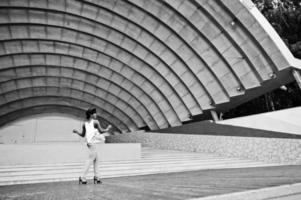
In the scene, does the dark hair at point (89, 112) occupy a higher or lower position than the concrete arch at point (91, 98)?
lower

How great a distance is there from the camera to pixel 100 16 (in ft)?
69.4

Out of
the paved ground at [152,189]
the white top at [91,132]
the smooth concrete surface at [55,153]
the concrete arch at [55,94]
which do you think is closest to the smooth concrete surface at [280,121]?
the smooth concrete surface at [55,153]

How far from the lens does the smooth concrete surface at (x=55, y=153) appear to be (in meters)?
12.5

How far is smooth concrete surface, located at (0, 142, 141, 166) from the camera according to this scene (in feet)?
41.1

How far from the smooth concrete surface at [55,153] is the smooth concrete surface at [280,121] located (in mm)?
7286

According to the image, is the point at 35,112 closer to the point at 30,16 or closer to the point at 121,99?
the point at 121,99

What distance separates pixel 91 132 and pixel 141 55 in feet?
60.7

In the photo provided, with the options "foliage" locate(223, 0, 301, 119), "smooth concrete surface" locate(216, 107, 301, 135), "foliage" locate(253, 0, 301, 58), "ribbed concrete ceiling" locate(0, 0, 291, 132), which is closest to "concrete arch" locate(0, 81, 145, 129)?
"ribbed concrete ceiling" locate(0, 0, 291, 132)

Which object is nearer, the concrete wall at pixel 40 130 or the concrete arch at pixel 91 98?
the concrete arch at pixel 91 98

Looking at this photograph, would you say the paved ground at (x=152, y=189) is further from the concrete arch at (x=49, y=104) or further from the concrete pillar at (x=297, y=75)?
the concrete arch at (x=49, y=104)

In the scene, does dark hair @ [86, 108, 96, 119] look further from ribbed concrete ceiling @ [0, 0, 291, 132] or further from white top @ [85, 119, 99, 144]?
ribbed concrete ceiling @ [0, 0, 291, 132]

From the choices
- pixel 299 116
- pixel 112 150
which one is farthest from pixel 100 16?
pixel 299 116

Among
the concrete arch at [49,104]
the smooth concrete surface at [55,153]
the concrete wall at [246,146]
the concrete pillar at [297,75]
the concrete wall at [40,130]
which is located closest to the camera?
the concrete wall at [246,146]

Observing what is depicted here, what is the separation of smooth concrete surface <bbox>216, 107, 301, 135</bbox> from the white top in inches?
431
